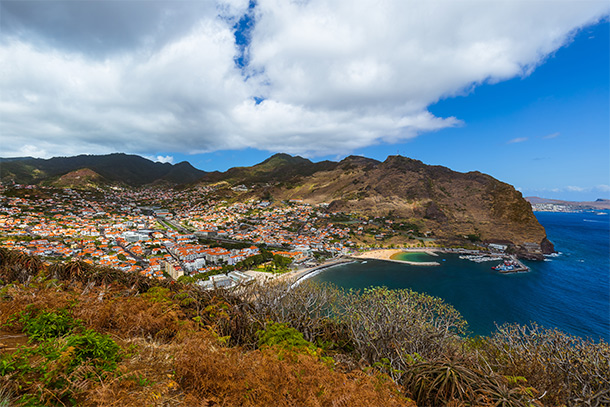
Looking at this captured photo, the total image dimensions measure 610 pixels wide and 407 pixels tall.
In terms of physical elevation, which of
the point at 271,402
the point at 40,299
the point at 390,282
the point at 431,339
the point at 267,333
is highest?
the point at 40,299

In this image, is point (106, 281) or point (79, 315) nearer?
point (79, 315)

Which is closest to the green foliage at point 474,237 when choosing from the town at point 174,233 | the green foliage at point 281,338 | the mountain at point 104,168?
the town at point 174,233

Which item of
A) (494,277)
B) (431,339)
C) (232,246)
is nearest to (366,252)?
(494,277)

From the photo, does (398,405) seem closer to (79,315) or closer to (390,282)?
(79,315)

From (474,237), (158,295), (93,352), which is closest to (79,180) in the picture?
(158,295)

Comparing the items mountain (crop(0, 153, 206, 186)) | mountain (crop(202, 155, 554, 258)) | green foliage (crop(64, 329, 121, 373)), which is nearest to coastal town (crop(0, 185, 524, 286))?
mountain (crop(202, 155, 554, 258))

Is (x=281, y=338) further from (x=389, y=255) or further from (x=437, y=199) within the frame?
(x=437, y=199)

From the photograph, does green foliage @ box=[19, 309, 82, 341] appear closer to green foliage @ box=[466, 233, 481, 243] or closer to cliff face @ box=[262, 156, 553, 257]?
cliff face @ box=[262, 156, 553, 257]
